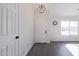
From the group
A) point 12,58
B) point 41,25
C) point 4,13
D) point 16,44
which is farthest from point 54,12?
point 12,58

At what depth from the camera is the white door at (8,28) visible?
194 cm

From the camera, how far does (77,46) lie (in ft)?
12.2

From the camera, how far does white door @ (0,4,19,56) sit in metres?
1.94

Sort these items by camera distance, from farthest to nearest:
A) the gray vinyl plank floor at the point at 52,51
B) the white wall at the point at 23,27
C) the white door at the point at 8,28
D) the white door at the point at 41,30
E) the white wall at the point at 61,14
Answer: the white door at the point at 41,30, the white wall at the point at 61,14, the gray vinyl plank floor at the point at 52,51, the white wall at the point at 23,27, the white door at the point at 8,28

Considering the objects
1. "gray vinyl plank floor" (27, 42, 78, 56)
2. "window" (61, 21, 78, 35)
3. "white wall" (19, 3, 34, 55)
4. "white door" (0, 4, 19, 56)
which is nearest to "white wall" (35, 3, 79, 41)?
"window" (61, 21, 78, 35)

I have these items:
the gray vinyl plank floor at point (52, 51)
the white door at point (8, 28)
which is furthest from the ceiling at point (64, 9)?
the white door at point (8, 28)

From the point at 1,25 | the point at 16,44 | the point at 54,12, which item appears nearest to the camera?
the point at 1,25

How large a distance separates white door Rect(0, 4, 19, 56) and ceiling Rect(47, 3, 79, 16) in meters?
Answer: 1.58

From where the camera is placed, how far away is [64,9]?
12.2ft

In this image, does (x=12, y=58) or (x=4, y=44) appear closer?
(x=12, y=58)

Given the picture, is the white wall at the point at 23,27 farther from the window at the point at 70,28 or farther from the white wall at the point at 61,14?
the window at the point at 70,28

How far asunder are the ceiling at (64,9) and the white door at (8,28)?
1.58m

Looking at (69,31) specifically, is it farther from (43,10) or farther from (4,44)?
(4,44)

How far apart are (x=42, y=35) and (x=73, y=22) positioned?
1.73 meters
